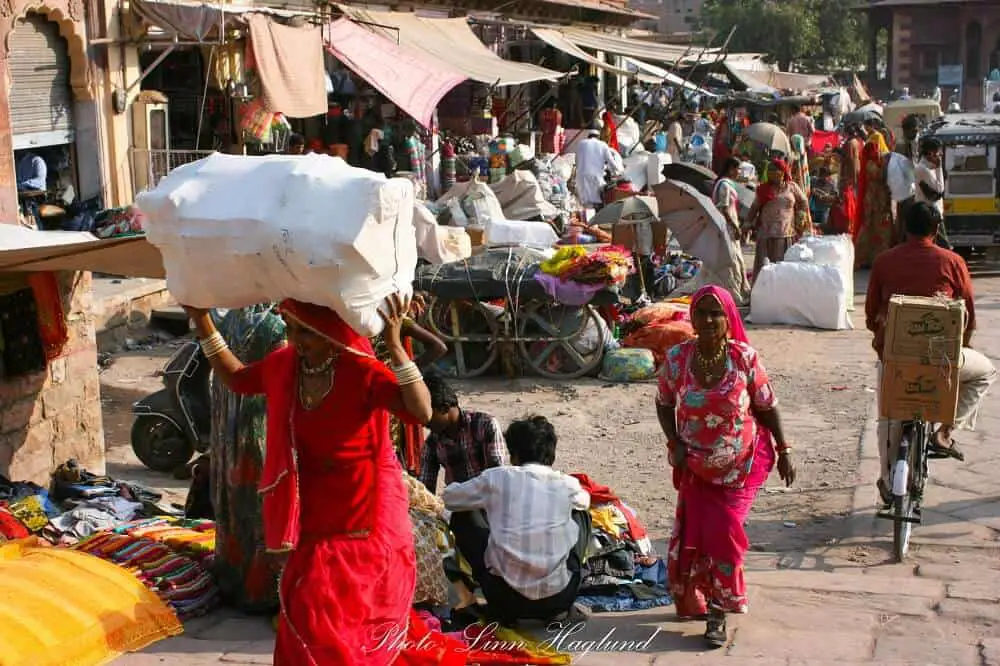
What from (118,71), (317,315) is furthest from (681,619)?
(118,71)

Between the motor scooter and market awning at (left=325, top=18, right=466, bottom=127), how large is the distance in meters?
6.67

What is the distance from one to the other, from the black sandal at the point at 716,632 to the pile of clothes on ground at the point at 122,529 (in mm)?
1972

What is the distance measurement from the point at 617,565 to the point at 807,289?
721 cm

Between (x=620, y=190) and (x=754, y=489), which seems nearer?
(x=754, y=489)

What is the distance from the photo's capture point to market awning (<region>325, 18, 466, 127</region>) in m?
14.5

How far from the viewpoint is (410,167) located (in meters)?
17.7

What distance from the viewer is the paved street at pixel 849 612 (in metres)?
5.02

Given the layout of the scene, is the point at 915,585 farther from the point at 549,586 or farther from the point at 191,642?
the point at 191,642

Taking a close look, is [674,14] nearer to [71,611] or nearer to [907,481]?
[907,481]

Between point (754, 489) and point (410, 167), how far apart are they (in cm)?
1291

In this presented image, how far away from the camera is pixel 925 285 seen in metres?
6.68

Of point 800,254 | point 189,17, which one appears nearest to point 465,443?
point 800,254

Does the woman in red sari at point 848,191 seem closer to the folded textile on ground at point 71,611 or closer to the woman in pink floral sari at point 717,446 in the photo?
the woman in pink floral sari at point 717,446

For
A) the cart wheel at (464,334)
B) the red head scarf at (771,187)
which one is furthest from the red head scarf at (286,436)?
the red head scarf at (771,187)
